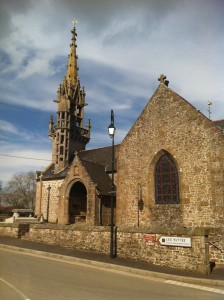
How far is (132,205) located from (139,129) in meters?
5.21

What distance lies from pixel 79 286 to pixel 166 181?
35.9 feet

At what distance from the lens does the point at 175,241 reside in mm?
11656

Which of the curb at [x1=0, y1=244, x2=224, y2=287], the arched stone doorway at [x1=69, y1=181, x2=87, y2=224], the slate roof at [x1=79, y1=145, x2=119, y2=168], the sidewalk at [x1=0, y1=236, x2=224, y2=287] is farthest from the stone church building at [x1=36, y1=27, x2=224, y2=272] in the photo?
the slate roof at [x1=79, y1=145, x2=119, y2=168]

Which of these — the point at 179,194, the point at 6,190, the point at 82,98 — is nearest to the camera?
the point at 179,194

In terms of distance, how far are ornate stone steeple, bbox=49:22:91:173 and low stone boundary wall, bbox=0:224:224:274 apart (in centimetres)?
1994

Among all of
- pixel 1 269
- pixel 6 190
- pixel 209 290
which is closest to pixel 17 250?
pixel 1 269

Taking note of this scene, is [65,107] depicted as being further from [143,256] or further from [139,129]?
[143,256]

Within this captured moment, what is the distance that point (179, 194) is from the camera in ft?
57.0

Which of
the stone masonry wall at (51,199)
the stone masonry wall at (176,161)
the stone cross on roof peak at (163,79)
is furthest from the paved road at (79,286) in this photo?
the stone masonry wall at (51,199)

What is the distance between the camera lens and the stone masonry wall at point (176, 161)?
15812 mm

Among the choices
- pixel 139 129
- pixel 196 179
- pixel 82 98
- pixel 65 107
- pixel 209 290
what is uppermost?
pixel 82 98

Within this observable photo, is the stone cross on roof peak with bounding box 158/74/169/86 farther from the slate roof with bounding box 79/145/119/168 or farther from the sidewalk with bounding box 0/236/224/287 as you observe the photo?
the sidewalk with bounding box 0/236/224/287

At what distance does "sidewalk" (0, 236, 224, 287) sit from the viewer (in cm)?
995

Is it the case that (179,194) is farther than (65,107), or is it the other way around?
(65,107)
